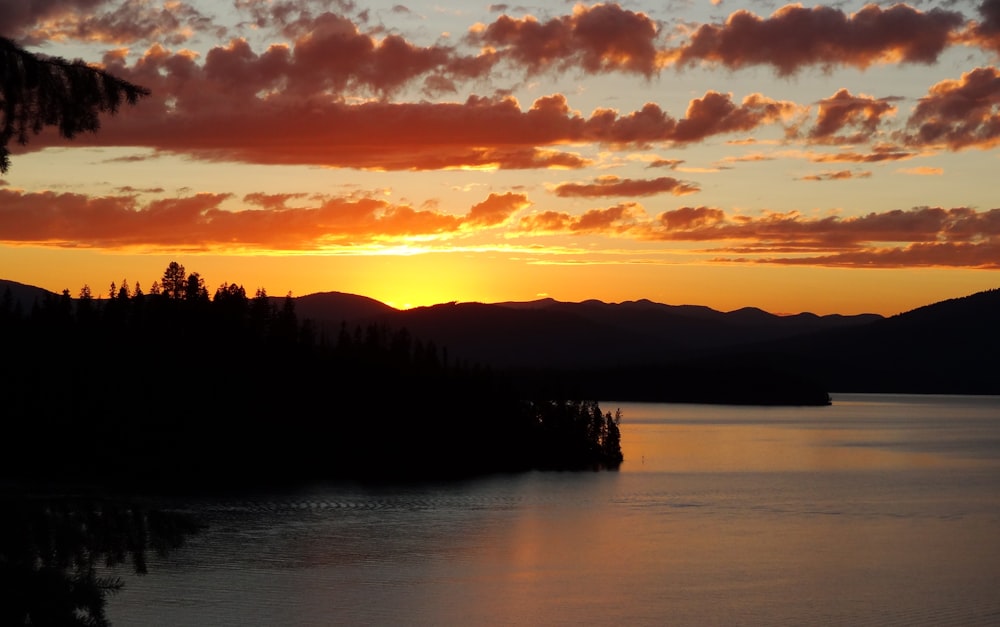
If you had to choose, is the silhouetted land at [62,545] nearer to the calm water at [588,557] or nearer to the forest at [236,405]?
the calm water at [588,557]

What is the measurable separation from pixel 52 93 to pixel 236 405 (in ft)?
457

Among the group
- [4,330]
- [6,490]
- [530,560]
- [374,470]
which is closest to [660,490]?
[374,470]

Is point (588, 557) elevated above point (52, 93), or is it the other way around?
point (52, 93)

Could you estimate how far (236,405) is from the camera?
144750 mm

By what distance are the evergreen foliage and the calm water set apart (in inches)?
1205

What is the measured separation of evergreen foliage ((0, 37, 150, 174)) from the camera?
958 cm

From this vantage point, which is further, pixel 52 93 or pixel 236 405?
pixel 236 405

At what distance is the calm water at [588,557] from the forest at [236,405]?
2027 centimetres

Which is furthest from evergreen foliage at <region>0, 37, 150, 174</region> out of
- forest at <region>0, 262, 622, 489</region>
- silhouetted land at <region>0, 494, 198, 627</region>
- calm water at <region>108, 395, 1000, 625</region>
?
forest at <region>0, 262, 622, 489</region>

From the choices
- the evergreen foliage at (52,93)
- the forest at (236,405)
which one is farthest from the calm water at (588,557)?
the evergreen foliage at (52,93)

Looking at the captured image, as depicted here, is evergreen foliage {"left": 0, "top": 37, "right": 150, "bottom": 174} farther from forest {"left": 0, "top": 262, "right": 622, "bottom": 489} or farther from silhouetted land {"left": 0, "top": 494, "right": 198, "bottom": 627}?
forest {"left": 0, "top": 262, "right": 622, "bottom": 489}

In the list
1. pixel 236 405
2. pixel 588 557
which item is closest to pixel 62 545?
pixel 588 557

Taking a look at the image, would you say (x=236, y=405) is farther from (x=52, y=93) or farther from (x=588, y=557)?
(x=52, y=93)

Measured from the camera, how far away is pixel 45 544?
27.7 feet
